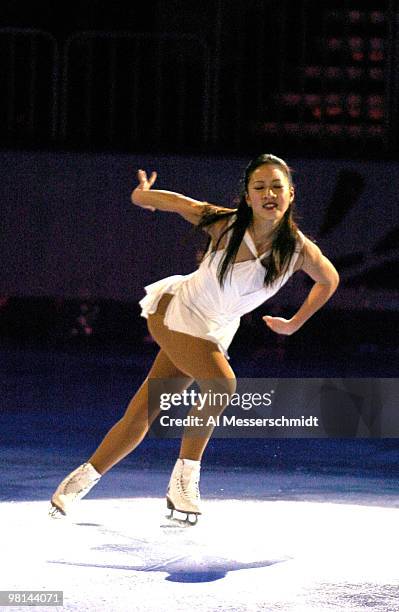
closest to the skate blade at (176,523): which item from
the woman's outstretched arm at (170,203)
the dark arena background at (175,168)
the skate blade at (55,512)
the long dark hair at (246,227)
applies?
the skate blade at (55,512)

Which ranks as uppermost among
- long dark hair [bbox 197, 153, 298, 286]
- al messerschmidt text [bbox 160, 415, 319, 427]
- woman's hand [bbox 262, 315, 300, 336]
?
long dark hair [bbox 197, 153, 298, 286]

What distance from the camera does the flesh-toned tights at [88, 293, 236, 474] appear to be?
563cm

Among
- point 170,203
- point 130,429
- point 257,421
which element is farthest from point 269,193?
point 257,421

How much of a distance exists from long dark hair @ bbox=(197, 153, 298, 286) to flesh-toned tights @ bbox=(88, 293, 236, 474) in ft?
0.97

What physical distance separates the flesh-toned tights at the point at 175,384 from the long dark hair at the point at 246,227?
30 cm

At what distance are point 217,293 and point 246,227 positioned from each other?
0.89 ft

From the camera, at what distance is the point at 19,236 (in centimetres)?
1114

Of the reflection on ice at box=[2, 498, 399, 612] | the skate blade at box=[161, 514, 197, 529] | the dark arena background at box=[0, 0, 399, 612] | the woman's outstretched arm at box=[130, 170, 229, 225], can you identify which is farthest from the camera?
the dark arena background at box=[0, 0, 399, 612]

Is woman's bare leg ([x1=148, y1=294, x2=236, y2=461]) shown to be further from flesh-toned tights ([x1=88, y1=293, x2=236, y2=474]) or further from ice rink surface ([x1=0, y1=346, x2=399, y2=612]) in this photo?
ice rink surface ([x1=0, y1=346, x2=399, y2=612])

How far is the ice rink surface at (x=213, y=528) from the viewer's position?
15.5 feet

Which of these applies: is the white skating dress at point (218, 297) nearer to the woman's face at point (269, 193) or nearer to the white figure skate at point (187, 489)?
the woman's face at point (269, 193)

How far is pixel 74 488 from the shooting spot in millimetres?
5762

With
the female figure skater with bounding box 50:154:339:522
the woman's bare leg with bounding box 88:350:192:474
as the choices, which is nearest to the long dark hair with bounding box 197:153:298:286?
the female figure skater with bounding box 50:154:339:522

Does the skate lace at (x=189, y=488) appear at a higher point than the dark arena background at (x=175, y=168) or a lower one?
lower
